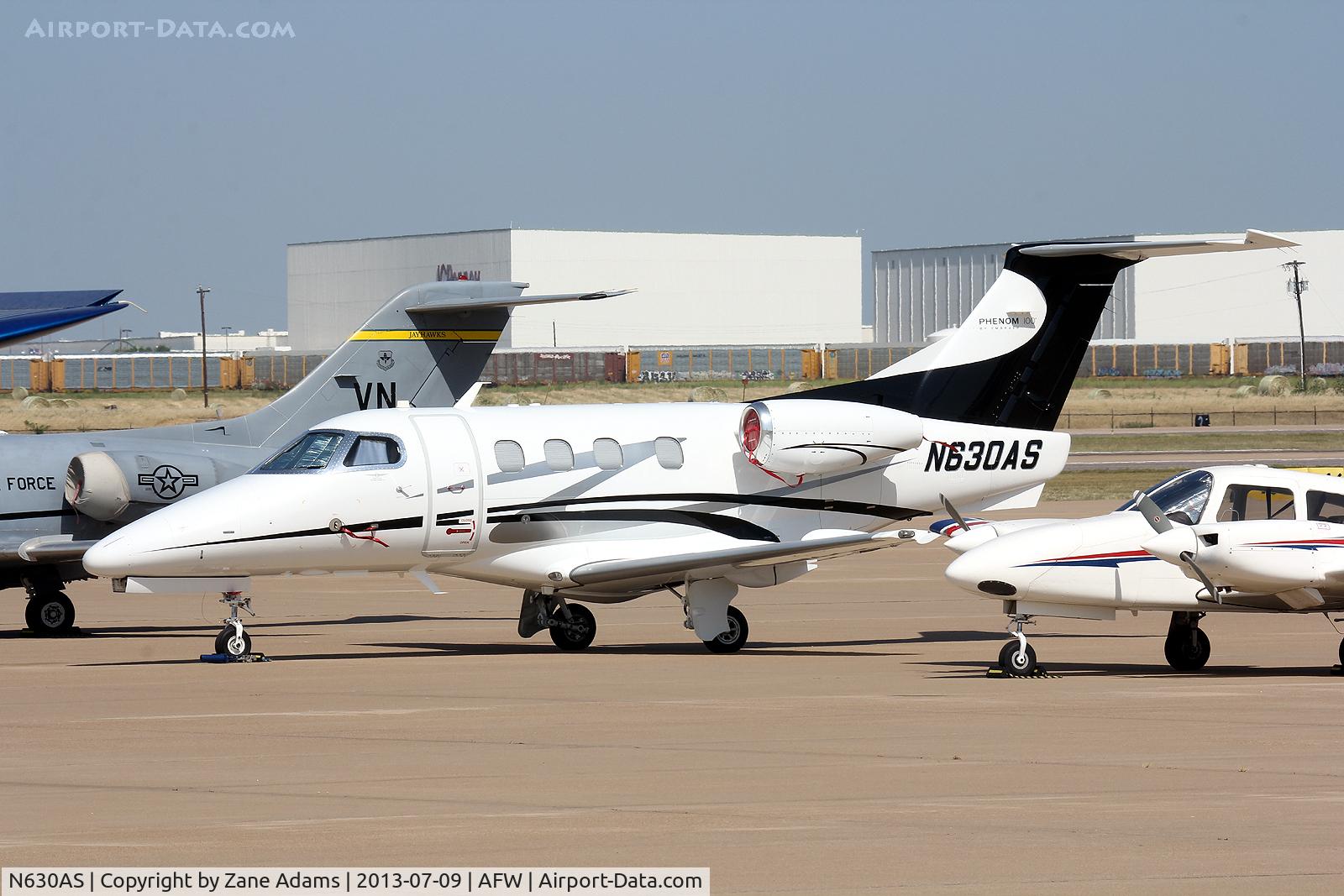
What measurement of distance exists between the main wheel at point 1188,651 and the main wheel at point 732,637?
15.3ft

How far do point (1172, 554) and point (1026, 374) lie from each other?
238 inches

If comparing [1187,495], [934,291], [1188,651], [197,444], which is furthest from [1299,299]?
[1187,495]

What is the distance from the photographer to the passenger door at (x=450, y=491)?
19391 mm

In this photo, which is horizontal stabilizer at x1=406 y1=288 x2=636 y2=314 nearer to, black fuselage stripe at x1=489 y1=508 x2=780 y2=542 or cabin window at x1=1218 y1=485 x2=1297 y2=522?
black fuselage stripe at x1=489 y1=508 x2=780 y2=542

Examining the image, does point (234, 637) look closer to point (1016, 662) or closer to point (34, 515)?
point (34, 515)

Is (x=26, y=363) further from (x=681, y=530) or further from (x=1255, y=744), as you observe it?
(x=1255, y=744)

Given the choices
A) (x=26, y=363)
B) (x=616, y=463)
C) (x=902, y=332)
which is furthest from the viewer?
(x=902, y=332)

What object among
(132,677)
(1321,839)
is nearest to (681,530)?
(132,677)

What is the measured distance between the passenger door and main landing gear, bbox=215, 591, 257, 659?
202 centimetres

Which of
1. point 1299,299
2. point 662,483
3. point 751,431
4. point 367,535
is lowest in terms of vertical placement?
point 367,535

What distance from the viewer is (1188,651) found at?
17484 mm

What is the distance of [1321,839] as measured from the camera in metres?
9.34

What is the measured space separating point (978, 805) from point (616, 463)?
Result: 10507mm

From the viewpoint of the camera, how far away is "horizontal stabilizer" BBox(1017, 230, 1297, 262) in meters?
19.2
